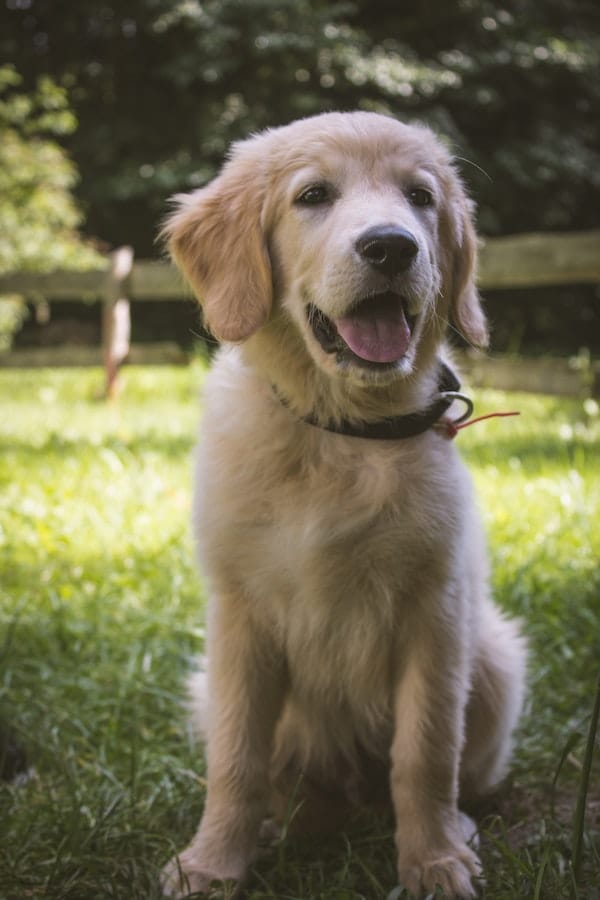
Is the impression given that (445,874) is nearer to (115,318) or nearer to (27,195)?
(115,318)

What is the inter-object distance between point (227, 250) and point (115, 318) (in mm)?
6438

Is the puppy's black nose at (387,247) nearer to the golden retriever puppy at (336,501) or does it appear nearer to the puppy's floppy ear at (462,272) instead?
the golden retriever puppy at (336,501)

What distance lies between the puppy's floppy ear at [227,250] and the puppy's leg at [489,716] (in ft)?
3.21

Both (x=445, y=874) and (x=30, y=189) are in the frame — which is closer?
(x=445, y=874)

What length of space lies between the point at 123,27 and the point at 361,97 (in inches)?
160

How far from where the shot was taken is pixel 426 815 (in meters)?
1.94

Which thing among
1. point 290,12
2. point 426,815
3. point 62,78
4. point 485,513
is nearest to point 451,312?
point 426,815

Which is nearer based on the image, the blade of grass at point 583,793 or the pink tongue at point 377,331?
the blade of grass at point 583,793

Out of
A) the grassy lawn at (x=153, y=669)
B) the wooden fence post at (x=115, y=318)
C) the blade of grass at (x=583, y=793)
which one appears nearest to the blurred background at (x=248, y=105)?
the wooden fence post at (x=115, y=318)

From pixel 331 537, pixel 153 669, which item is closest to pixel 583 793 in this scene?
pixel 331 537

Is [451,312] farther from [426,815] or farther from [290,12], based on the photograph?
[290,12]

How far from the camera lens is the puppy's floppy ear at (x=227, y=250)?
2.06 metres

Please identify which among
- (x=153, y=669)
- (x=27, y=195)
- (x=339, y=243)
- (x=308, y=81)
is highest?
(x=339, y=243)

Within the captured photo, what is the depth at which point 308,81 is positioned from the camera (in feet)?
41.1
